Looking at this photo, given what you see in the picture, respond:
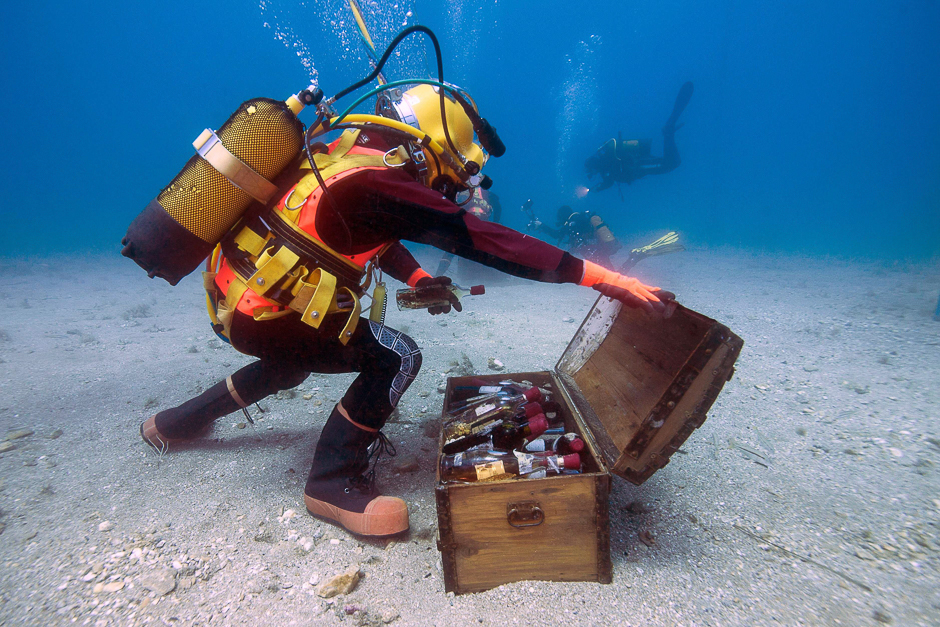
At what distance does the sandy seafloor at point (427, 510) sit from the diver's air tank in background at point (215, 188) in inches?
54.9

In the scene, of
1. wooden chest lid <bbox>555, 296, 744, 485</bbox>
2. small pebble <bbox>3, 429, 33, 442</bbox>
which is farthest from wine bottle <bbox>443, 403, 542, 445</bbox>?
small pebble <bbox>3, 429, 33, 442</bbox>

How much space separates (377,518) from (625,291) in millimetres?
1662

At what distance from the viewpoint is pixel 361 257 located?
1871 mm

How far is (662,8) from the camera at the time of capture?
7906 centimetres

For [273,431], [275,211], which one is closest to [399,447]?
[273,431]

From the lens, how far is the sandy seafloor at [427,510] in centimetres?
149

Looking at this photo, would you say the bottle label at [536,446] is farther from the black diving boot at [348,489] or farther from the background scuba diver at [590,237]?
the background scuba diver at [590,237]

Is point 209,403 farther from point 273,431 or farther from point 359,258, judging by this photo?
point 359,258

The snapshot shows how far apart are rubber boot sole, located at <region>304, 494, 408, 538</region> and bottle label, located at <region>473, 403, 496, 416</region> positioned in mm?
704

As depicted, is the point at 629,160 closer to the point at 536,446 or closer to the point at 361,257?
the point at 536,446

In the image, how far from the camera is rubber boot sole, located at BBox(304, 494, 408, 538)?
1.85 m

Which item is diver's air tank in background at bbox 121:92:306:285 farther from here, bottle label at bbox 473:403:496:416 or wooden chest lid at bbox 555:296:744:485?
wooden chest lid at bbox 555:296:744:485

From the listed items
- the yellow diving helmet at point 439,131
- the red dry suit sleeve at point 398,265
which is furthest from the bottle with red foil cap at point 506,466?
the yellow diving helmet at point 439,131

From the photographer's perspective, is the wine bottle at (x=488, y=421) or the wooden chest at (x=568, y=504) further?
the wine bottle at (x=488, y=421)
